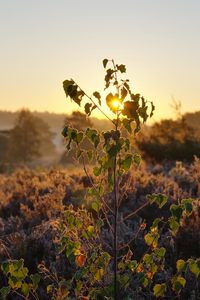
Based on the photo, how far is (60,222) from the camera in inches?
169

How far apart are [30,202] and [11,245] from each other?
10.4 feet

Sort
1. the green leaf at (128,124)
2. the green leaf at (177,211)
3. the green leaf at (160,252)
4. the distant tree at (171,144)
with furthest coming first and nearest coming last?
the distant tree at (171,144) < the green leaf at (160,252) < the green leaf at (128,124) < the green leaf at (177,211)

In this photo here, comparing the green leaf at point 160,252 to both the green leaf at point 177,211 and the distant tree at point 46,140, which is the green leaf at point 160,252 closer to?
the green leaf at point 177,211

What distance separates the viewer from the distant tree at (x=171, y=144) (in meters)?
17.3

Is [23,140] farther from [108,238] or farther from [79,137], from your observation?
[79,137]

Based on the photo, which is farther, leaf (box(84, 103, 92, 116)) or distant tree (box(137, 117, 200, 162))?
distant tree (box(137, 117, 200, 162))

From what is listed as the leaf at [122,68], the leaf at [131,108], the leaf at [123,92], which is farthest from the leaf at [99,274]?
the leaf at [122,68]

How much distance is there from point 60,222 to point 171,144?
1383 centimetres

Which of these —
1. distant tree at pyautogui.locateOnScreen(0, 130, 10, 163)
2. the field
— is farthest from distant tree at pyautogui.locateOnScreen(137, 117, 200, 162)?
distant tree at pyautogui.locateOnScreen(0, 130, 10, 163)

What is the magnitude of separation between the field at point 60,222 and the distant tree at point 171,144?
504 centimetres

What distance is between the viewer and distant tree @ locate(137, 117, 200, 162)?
56.8 feet

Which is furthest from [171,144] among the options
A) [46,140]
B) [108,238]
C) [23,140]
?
[46,140]

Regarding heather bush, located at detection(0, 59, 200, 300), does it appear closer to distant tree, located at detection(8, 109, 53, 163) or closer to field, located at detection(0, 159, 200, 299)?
field, located at detection(0, 159, 200, 299)

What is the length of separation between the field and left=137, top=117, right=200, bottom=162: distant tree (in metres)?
5.04
